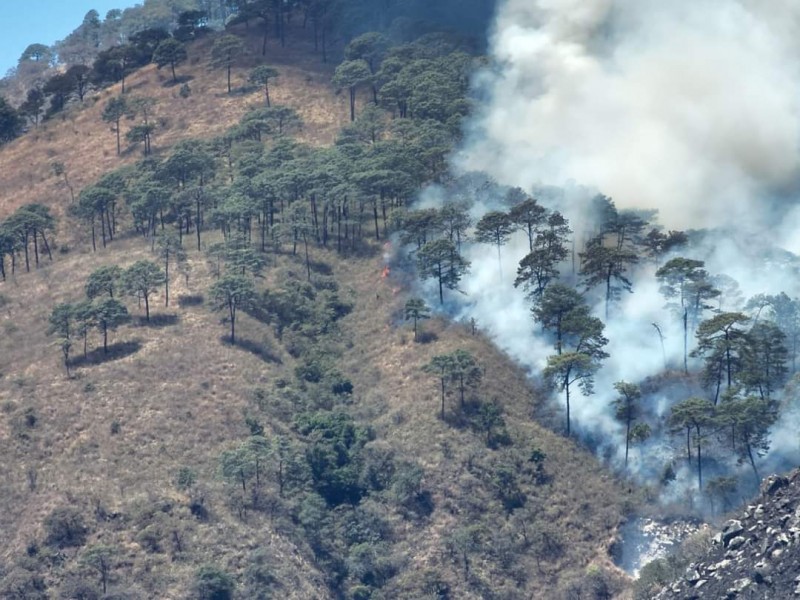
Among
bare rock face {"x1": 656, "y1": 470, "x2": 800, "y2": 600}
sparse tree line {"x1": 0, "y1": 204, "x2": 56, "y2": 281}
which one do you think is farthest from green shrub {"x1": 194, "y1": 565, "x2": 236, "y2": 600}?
sparse tree line {"x1": 0, "y1": 204, "x2": 56, "y2": 281}

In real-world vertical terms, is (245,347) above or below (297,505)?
above

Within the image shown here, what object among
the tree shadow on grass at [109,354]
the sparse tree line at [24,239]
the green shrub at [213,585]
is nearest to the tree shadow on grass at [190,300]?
the tree shadow on grass at [109,354]

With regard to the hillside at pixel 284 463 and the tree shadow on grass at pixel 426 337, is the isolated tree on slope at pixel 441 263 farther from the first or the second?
the tree shadow on grass at pixel 426 337

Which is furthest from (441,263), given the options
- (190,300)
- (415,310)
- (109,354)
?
(109,354)

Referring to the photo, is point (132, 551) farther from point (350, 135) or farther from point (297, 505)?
point (350, 135)

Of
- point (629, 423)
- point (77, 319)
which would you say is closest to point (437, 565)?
point (629, 423)

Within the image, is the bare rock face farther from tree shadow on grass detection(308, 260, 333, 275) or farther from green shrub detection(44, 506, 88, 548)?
tree shadow on grass detection(308, 260, 333, 275)
